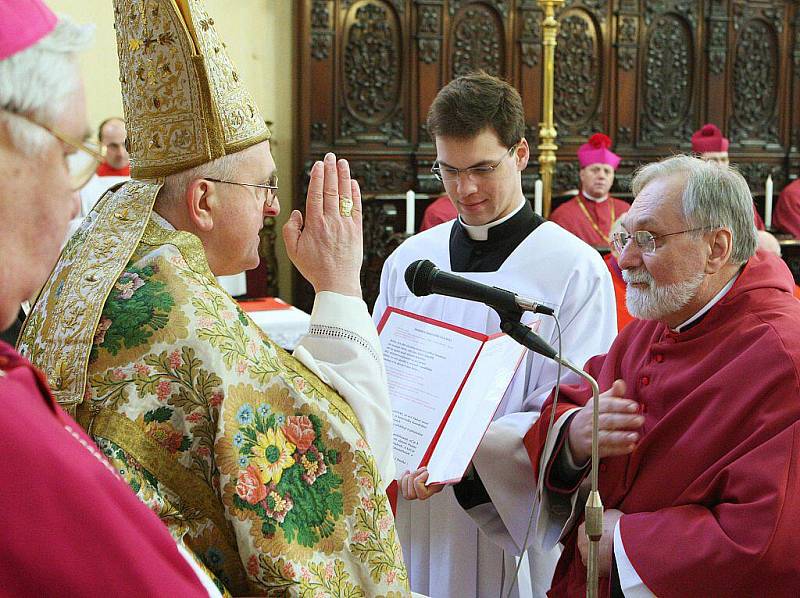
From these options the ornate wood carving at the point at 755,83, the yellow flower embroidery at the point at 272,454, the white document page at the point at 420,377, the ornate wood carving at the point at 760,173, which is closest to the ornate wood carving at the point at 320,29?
the ornate wood carving at the point at 755,83

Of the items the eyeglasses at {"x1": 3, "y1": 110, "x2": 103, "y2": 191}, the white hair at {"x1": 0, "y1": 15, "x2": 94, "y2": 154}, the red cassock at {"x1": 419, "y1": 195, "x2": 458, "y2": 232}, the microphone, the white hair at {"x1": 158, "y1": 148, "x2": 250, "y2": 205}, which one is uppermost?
the white hair at {"x1": 0, "y1": 15, "x2": 94, "y2": 154}

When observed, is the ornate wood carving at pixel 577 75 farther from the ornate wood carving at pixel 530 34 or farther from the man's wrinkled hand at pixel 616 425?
the man's wrinkled hand at pixel 616 425

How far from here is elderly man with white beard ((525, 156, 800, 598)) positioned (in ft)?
6.63

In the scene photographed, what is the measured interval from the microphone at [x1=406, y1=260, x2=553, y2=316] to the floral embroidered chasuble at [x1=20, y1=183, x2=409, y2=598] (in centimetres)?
44

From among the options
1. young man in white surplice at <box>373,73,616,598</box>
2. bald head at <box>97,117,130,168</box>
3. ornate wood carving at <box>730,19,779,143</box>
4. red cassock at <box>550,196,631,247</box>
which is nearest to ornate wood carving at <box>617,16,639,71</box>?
ornate wood carving at <box>730,19,779,143</box>

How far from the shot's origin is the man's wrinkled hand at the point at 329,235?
1867mm

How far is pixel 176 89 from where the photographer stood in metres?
1.75

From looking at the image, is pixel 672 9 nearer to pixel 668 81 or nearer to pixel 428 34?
pixel 668 81

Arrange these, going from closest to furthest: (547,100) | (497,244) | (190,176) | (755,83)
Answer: (190,176) < (497,244) < (547,100) < (755,83)

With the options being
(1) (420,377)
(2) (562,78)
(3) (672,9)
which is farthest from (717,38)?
(1) (420,377)

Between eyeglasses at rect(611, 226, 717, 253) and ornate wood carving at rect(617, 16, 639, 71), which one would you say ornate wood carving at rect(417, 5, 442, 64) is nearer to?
ornate wood carving at rect(617, 16, 639, 71)

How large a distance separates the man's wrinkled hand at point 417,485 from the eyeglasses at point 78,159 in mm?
1424

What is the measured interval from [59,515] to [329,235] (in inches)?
41.5

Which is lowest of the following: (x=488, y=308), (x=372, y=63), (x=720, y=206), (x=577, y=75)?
(x=488, y=308)
